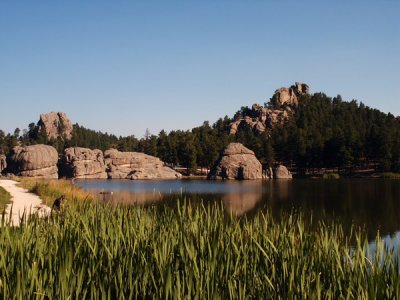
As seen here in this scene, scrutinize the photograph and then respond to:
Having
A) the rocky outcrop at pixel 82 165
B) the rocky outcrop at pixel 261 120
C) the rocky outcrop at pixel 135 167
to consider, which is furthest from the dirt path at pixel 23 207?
the rocky outcrop at pixel 261 120

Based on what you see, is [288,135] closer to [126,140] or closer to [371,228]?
[126,140]

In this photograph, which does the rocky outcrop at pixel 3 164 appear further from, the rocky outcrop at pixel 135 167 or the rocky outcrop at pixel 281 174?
the rocky outcrop at pixel 281 174

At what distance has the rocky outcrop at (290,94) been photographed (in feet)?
523

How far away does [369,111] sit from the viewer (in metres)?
129

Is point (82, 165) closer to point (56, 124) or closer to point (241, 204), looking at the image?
point (241, 204)

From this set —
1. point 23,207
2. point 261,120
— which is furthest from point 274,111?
point 23,207

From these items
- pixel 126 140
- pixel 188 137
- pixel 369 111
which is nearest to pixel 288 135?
pixel 188 137

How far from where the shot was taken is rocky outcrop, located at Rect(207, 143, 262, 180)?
92.1 metres

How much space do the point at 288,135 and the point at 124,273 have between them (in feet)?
334

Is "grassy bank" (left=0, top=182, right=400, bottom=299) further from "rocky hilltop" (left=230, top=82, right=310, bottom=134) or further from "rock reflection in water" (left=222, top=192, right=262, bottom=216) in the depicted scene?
"rocky hilltop" (left=230, top=82, right=310, bottom=134)

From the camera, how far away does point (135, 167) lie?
99000mm

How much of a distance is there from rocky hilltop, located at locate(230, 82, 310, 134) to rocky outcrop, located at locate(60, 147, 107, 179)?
183 ft

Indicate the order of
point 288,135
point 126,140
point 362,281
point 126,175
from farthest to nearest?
point 126,140 < point 288,135 < point 126,175 < point 362,281

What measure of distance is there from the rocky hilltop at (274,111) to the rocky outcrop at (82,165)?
55851 mm
